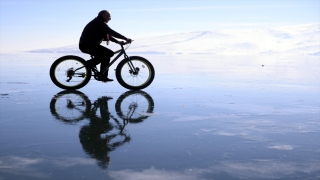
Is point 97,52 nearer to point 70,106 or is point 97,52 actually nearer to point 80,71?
point 80,71

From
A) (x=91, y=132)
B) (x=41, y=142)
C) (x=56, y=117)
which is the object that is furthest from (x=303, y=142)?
(x=56, y=117)

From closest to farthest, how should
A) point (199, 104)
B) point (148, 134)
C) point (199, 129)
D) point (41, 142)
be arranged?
point (41, 142) → point (148, 134) → point (199, 129) → point (199, 104)

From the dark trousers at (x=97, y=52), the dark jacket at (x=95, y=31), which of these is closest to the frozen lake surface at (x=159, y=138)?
the dark trousers at (x=97, y=52)

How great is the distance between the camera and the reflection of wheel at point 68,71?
8.51m

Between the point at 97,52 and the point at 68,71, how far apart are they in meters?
0.72

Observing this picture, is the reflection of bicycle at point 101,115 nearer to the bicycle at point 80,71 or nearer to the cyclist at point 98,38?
the bicycle at point 80,71

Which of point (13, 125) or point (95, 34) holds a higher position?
point (95, 34)

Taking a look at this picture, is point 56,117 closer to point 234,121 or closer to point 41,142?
point 41,142

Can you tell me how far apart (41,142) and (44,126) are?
0.81 metres

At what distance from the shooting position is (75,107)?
6.11 metres

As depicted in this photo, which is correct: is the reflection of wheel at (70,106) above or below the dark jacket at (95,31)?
below

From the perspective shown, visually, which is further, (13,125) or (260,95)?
(260,95)

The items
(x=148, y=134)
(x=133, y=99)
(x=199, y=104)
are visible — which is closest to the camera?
(x=148, y=134)

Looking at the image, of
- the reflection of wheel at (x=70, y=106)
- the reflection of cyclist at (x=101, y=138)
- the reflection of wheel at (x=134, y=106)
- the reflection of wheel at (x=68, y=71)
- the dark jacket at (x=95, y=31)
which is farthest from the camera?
the reflection of wheel at (x=68, y=71)
